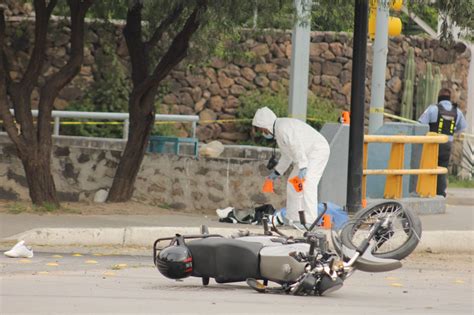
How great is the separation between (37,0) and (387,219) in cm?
726

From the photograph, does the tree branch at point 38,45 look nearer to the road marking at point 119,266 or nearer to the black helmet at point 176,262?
the road marking at point 119,266

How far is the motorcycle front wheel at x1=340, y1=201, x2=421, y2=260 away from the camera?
10539mm

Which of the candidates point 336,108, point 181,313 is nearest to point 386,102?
point 336,108

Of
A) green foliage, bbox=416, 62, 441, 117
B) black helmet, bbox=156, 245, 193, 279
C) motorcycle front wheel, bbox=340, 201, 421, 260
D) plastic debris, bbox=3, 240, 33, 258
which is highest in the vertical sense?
green foliage, bbox=416, 62, 441, 117

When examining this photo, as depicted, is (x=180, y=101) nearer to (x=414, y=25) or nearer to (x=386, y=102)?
(x=386, y=102)

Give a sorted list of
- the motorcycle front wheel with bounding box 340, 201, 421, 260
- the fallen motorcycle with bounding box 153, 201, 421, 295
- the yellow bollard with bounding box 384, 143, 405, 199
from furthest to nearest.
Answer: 1. the yellow bollard with bounding box 384, 143, 405, 199
2. the motorcycle front wheel with bounding box 340, 201, 421, 260
3. the fallen motorcycle with bounding box 153, 201, 421, 295

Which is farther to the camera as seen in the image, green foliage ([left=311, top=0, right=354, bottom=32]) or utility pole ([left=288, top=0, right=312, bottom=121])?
utility pole ([left=288, top=0, right=312, bottom=121])

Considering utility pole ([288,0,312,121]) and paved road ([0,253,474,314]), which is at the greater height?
utility pole ([288,0,312,121])

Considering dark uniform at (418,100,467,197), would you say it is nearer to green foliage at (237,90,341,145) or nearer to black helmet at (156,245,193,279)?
green foliage at (237,90,341,145)

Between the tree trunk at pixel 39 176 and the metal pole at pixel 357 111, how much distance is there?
3696 mm

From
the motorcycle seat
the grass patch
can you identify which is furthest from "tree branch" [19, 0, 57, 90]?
the grass patch

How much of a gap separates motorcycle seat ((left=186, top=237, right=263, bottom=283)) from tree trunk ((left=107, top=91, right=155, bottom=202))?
7.43 meters

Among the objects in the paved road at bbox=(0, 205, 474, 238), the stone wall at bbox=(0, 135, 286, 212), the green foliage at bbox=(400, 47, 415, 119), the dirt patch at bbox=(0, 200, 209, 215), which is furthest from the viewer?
the green foliage at bbox=(400, 47, 415, 119)

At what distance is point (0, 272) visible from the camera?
37.5ft
